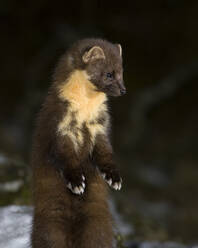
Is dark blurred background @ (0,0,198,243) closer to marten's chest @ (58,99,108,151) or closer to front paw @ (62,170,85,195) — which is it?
marten's chest @ (58,99,108,151)

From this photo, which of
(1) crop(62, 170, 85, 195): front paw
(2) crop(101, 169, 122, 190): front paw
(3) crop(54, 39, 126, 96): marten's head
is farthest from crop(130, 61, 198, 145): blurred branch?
(1) crop(62, 170, 85, 195): front paw

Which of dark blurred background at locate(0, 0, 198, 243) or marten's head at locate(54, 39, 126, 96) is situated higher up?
dark blurred background at locate(0, 0, 198, 243)

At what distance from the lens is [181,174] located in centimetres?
1349

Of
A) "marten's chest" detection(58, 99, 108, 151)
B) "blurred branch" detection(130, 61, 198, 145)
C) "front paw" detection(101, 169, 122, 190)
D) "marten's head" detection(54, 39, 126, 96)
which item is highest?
"blurred branch" detection(130, 61, 198, 145)

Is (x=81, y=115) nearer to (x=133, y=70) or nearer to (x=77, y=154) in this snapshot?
(x=77, y=154)

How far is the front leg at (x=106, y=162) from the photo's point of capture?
545 cm

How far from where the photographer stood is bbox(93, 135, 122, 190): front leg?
545 cm

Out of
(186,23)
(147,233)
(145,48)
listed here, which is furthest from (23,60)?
(147,233)

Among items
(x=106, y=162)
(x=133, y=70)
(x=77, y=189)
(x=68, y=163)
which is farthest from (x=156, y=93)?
(x=77, y=189)

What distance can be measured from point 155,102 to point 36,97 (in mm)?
2467

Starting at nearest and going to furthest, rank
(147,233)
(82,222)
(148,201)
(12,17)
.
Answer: (82,222)
(147,233)
(148,201)
(12,17)

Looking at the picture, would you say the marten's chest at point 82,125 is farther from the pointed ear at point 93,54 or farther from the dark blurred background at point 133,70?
the dark blurred background at point 133,70

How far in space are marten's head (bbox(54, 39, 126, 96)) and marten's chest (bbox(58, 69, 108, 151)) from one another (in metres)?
0.08

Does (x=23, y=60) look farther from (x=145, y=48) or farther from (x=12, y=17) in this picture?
(x=145, y=48)
